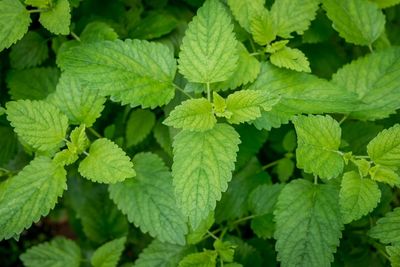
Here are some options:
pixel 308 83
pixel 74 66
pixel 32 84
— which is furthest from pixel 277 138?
pixel 32 84

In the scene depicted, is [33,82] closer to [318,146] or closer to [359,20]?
[318,146]

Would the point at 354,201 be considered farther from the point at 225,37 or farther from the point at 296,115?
the point at 225,37

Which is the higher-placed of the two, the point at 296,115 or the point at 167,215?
the point at 296,115

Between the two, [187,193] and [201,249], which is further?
[201,249]

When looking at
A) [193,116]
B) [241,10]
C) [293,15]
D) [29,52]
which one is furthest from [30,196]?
[293,15]

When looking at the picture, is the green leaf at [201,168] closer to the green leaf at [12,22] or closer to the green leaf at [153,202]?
the green leaf at [153,202]

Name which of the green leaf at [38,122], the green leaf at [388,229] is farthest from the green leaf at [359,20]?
the green leaf at [38,122]
